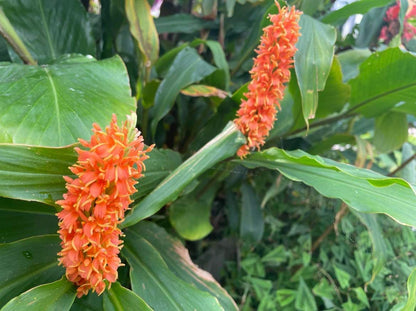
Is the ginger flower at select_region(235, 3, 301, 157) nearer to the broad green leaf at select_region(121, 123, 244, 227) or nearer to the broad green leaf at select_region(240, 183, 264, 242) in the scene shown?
the broad green leaf at select_region(121, 123, 244, 227)

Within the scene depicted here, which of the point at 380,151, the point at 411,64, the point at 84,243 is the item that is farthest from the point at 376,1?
the point at 84,243

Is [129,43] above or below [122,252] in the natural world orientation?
above

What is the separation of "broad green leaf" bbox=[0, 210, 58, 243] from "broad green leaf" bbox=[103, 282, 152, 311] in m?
0.17

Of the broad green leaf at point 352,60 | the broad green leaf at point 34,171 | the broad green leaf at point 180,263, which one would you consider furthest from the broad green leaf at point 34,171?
the broad green leaf at point 352,60

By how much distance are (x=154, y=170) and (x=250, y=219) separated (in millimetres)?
404

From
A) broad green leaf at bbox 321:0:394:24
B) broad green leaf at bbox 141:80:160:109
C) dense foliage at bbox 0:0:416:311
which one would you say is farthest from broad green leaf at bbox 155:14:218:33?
broad green leaf at bbox 321:0:394:24

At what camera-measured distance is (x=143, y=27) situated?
0.74 meters

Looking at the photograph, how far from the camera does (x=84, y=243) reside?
0.35 metres

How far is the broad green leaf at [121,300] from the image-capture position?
419mm

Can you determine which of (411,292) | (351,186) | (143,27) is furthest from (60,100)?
(411,292)

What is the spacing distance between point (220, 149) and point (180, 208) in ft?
1.02

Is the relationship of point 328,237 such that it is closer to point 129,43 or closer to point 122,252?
point 122,252

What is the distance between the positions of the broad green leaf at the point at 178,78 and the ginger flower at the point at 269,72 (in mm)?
195

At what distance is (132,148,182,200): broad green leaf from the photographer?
1.78ft
